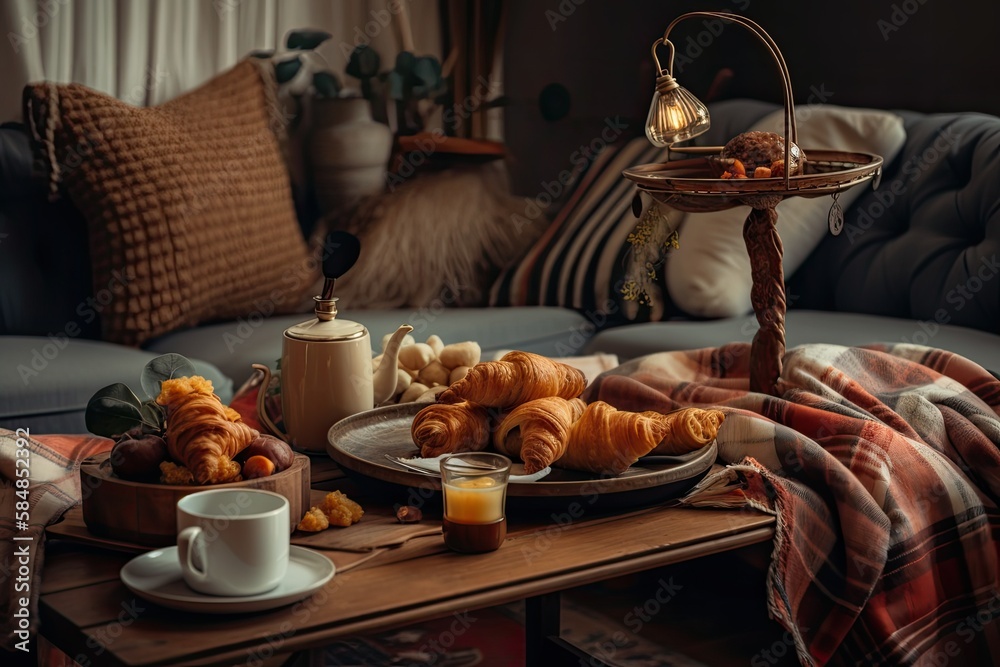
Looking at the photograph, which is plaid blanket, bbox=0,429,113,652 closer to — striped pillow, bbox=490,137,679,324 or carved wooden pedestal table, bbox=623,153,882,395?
carved wooden pedestal table, bbox=623,153,882,395

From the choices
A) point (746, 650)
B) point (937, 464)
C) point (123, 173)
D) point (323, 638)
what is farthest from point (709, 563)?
point (123, 173)

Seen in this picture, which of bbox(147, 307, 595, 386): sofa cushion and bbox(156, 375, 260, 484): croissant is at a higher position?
bbox(156, 375, 260, 484): croissant

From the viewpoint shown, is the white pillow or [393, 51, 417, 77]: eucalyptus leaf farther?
[393, 51, 417, 77]: eucalyptus leaf

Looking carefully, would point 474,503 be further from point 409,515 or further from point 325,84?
point 325,84

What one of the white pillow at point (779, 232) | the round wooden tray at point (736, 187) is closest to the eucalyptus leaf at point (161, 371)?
the round wooden tray at point (736, 187)

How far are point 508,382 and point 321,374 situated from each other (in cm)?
27

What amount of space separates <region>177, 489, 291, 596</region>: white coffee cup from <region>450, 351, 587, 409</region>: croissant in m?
0.37

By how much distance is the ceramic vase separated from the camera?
125 inches

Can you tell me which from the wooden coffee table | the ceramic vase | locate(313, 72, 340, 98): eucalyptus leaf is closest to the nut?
the wooden coffee table

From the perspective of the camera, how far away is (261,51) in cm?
341

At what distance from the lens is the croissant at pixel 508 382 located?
132 cm

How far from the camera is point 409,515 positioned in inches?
48.1

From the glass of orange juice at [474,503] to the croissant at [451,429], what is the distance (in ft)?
0.52

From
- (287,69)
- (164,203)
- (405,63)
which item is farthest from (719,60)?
(164,203)
